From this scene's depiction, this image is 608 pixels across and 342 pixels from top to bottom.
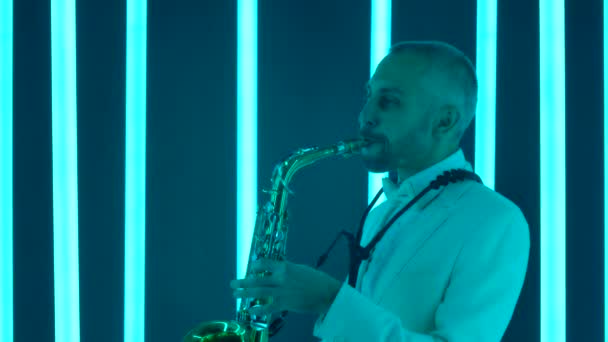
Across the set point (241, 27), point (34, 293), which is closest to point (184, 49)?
point (241, 27)

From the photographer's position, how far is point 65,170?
6.05ft

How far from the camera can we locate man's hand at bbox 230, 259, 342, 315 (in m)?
1.01

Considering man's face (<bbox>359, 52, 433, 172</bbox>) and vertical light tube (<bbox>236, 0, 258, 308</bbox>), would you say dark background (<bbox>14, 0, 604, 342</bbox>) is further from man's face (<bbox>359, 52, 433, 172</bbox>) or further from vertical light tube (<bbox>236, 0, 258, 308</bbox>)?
man's face (<bbox>359, 52, 433, 172</bbox>)

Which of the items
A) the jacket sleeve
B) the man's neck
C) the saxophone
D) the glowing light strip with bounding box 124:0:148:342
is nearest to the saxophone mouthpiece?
the saxophone

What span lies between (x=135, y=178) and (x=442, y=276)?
115 cm

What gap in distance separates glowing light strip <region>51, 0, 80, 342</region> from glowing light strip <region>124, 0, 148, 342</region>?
7.2 inches

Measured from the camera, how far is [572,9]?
1.90 m

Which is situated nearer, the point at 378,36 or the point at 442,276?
the point at 442,276

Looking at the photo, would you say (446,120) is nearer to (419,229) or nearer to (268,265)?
(419,229)

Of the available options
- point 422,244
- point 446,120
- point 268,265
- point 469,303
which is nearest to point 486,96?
point 446,120

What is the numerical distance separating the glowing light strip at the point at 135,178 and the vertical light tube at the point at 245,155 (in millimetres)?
327

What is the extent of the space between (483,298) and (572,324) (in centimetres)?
110

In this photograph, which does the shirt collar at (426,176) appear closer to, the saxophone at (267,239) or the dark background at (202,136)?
the saxophone at (267,239)
